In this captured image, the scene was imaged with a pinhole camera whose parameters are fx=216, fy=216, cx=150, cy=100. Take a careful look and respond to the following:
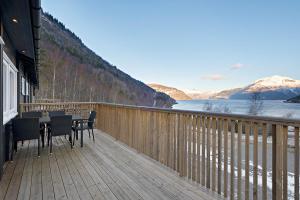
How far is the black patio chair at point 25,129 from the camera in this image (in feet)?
14.0

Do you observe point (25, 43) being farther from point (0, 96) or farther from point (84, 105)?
point (84, 105)

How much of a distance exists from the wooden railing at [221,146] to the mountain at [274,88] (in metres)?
25.3

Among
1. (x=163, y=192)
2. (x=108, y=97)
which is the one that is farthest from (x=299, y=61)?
(x=108, y=97)

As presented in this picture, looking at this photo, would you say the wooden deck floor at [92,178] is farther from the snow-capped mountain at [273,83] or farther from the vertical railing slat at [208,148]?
the snow-capped mountain at [273,83]

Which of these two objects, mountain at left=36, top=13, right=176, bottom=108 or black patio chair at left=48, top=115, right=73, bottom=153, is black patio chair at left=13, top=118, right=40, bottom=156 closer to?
black patio chair at left=48, top=115, right=73, bottom=153

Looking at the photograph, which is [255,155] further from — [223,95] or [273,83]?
[223,95]

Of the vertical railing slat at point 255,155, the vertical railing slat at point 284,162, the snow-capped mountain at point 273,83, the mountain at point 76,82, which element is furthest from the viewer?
the mountain at point 76,82

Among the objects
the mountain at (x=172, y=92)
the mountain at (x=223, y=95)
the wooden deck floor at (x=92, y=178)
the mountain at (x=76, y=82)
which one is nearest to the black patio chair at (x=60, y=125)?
the wooden deck floor at (x=92, y=178)

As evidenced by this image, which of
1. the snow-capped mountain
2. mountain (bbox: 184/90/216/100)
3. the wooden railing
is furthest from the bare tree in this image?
the wooden railing

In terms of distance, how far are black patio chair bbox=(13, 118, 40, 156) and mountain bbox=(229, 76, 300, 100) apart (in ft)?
86.6

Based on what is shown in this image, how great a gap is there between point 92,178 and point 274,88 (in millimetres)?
30610

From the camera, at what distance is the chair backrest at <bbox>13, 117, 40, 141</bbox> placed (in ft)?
14.0

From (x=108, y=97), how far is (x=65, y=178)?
31.0m

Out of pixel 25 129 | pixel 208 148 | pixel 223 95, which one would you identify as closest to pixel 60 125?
pixel 25 129
